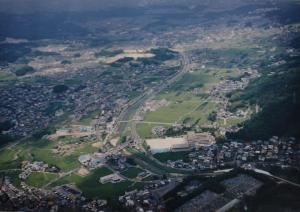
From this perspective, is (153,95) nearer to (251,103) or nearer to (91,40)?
(251,103)

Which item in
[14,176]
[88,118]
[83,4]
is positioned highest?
[83,4]

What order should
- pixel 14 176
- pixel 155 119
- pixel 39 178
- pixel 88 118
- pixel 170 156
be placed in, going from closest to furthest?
pixel 39 178 → pixel 14 176 → pixel 170 156 → pixel 155 119 → pixel 88 118

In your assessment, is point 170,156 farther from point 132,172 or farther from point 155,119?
point 155,119

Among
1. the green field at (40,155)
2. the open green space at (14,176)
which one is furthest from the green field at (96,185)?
the open green space at (14,176)

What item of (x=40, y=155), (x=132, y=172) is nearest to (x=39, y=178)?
(x=40, y=155)

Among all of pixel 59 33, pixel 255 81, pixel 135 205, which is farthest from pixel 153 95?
pixel 59 33

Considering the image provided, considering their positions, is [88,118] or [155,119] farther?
[88,118]
